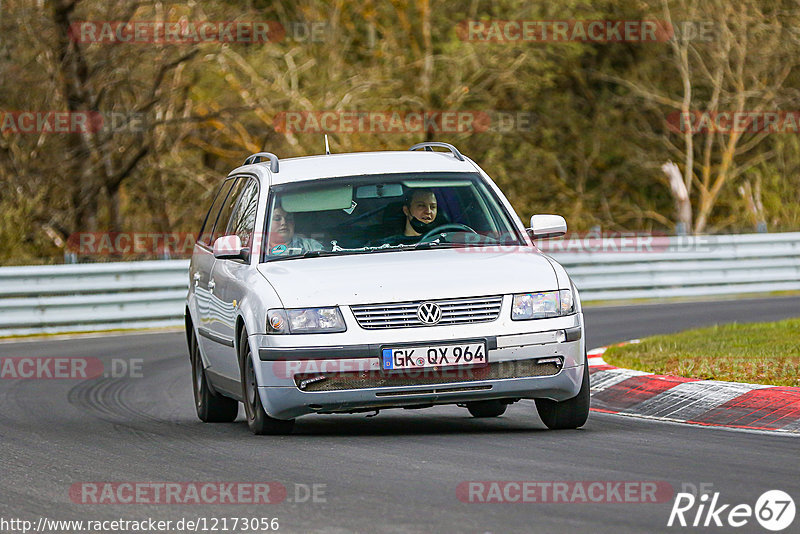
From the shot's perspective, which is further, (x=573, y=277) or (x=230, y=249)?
(x=573, y=277)

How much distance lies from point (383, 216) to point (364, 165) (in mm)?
517

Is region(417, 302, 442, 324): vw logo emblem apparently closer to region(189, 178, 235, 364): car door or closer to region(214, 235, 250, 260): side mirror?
region(214, 235, 250, 260): side mirror

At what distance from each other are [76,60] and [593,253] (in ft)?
29.2

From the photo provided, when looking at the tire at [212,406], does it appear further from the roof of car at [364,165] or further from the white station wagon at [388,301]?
the roof of car at [364,165]

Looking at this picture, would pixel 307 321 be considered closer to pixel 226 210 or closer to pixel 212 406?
pixel 212 406

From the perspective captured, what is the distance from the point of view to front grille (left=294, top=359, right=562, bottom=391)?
8688mm

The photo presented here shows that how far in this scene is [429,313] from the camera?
867 centimetres

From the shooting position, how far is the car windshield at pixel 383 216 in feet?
31.9

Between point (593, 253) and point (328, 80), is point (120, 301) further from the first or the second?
point (328, 80)

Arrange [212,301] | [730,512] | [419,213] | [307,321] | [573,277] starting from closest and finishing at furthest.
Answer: [730,512]
[307,321]
[419,213]
[212,301]
[573,277]

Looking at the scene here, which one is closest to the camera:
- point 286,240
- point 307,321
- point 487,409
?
point 307,321

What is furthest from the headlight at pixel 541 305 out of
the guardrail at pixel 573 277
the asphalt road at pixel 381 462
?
the guardrail at pixel 573 277

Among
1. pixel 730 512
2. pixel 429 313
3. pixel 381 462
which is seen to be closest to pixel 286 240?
pixel 429 313

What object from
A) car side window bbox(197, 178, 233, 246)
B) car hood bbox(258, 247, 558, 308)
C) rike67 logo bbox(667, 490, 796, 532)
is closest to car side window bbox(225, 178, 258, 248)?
car side window bbox(197, 178, 233, 246)
